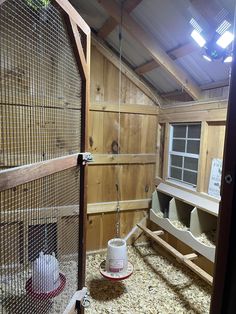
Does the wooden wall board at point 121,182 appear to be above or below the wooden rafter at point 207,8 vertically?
below

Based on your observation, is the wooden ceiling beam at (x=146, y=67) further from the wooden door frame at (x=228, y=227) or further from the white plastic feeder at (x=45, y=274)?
the wooden door frame at (x=228, y=227)

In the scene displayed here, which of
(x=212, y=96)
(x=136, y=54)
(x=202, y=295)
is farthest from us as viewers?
(x=136, y=54)

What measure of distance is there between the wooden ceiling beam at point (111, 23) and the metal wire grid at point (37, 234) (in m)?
1.36

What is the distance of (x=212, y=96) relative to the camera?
2242mm

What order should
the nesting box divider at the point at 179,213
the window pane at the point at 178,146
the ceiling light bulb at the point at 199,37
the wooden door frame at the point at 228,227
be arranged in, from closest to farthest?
1. the wooden door frame at the point at 228,227
2. the ceiling light bulb at the point at 199,37
3. the nesting box divider at the point at 179,213
4. the window pane at the point at 178,146

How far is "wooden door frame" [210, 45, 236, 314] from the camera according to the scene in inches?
17.4

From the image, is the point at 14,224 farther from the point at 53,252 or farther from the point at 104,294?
the point at 104,294

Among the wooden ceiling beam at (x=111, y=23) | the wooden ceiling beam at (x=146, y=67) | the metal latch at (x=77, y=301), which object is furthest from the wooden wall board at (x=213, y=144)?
the metal latch at (x=77, y=301)

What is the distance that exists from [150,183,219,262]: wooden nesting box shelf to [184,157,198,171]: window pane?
261 mm

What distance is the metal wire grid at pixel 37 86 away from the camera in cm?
93

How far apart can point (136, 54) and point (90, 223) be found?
1887mm

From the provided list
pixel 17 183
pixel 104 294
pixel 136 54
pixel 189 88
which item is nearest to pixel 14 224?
pixel 17 183

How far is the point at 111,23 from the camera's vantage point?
87.7 inches

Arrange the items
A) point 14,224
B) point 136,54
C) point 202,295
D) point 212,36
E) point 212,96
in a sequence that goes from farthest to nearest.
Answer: point 136,54 → point 212,96 → point 202,295 → point 212,36 → point 14,224
